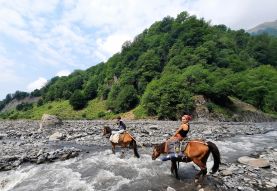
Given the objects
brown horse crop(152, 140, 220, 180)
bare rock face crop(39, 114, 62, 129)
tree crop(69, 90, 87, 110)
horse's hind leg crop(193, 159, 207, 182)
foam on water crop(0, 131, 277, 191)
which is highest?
tree crop(69, 90, 87, 110)

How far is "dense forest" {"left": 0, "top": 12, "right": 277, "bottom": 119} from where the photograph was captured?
6869 centimetres

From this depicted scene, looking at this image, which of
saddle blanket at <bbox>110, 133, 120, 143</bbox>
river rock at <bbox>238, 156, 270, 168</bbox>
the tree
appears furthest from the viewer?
the tree

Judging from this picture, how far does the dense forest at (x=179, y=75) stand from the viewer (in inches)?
2704

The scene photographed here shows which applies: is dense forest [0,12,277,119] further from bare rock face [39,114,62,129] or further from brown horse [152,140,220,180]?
brown horse [152,140,220,180]

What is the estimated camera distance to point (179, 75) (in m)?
76.0

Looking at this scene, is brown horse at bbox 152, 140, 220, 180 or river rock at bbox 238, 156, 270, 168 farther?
river rock at bbox 238, 156, 270, 168

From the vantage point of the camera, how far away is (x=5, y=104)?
185375 mm

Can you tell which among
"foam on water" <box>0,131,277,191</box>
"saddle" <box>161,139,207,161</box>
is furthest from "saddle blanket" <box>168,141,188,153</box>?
Result: "foam on water" <box>0,131,277,191</box>

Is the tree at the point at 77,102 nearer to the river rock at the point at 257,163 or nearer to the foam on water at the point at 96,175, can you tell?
the foam on water at the point at 96,175

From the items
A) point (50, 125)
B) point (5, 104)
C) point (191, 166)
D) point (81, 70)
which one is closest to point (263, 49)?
point (81, 70)

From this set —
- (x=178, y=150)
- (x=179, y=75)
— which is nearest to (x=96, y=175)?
(x=178, y=150)

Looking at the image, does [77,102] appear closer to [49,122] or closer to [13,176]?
[49,122]

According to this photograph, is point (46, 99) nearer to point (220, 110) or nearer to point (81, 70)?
point (81, 70)

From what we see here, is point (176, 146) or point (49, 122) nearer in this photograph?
point (176, 146)
